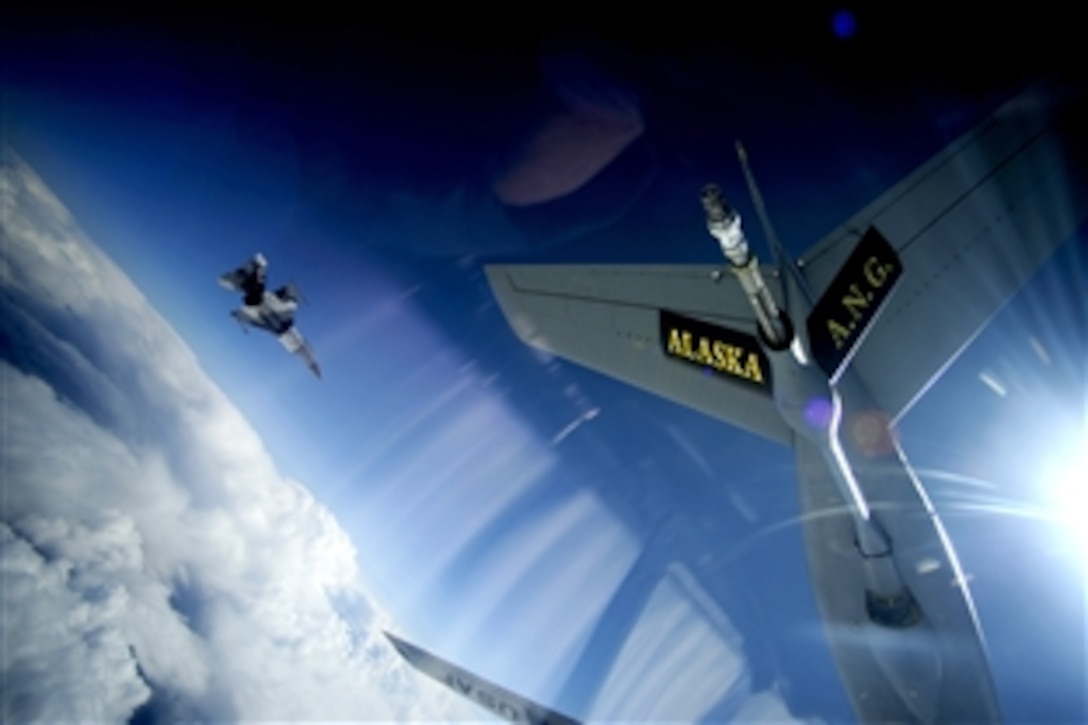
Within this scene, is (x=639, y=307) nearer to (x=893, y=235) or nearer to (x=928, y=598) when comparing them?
(x=893, y=235)

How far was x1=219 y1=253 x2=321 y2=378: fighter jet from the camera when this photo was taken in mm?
14031

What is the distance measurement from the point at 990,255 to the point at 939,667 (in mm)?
5794

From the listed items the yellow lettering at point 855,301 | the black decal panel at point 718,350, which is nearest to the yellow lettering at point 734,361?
the black decal panel at point 718,350

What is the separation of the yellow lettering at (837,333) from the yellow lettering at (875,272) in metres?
0.61

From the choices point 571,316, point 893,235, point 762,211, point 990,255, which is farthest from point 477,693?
point 990,255

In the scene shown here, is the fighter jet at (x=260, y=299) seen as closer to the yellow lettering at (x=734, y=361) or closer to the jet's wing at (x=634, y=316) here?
the jet's wing at (x=634, y=316)

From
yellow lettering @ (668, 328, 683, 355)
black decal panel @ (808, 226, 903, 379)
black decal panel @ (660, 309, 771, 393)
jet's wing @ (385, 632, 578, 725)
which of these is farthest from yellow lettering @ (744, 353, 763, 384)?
jet's wing @ (385, 632, 578, 725)

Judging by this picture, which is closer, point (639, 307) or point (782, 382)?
point (782, 382)

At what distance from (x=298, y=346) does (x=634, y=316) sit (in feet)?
34.3

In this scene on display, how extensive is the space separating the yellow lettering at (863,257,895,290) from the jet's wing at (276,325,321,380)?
42.5ft

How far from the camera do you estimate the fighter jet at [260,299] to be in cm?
1403

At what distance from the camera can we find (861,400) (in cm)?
803

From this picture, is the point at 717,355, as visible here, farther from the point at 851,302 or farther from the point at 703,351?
the point at 851,302

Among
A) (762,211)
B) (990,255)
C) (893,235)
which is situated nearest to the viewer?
(762,211)
